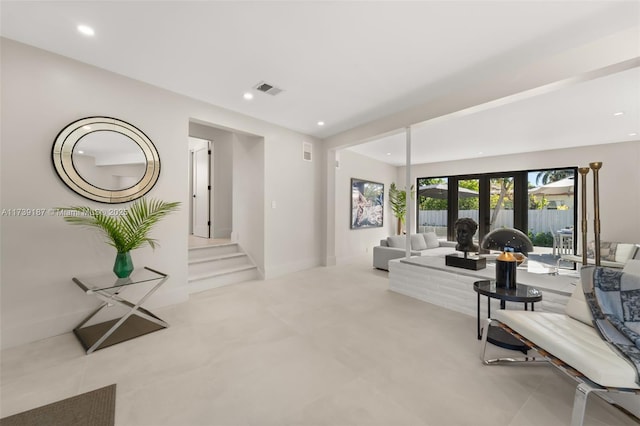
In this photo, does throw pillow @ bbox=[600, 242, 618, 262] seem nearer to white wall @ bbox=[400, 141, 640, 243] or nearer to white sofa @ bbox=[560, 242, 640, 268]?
white sofa @ bbox=[560, 242, 640, 268]

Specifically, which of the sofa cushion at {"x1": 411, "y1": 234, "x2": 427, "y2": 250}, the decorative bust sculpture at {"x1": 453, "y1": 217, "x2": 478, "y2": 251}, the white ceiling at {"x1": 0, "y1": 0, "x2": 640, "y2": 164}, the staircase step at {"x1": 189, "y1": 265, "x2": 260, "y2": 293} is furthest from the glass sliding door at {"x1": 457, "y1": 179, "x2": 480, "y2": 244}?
the staircase step at {"x1": 189, "y1": 265, "x2": 260, "y2": 293}

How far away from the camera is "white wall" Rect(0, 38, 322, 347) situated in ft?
7.61

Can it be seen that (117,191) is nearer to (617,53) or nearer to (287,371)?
(287,371)

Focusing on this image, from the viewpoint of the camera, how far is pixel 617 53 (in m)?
2.12

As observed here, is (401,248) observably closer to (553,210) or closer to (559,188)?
(553,210)

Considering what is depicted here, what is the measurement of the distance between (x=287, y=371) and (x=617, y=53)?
12.2ft

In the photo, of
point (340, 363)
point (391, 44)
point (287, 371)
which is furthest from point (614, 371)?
point (391, 44)

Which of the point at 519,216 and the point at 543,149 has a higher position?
the point at 543,149

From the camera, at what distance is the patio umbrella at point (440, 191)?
24.4ft

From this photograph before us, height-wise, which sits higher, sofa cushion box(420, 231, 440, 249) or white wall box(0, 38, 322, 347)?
white wall box(0, 38, 322, 347)

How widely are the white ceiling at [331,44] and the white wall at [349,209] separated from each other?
8.71 feet

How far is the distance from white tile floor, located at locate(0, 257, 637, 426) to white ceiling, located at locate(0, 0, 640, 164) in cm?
275

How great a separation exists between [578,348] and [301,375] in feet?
5.76

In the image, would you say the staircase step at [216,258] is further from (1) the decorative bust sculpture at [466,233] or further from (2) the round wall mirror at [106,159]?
(1) the decorative bust sculpture at [466,233]
